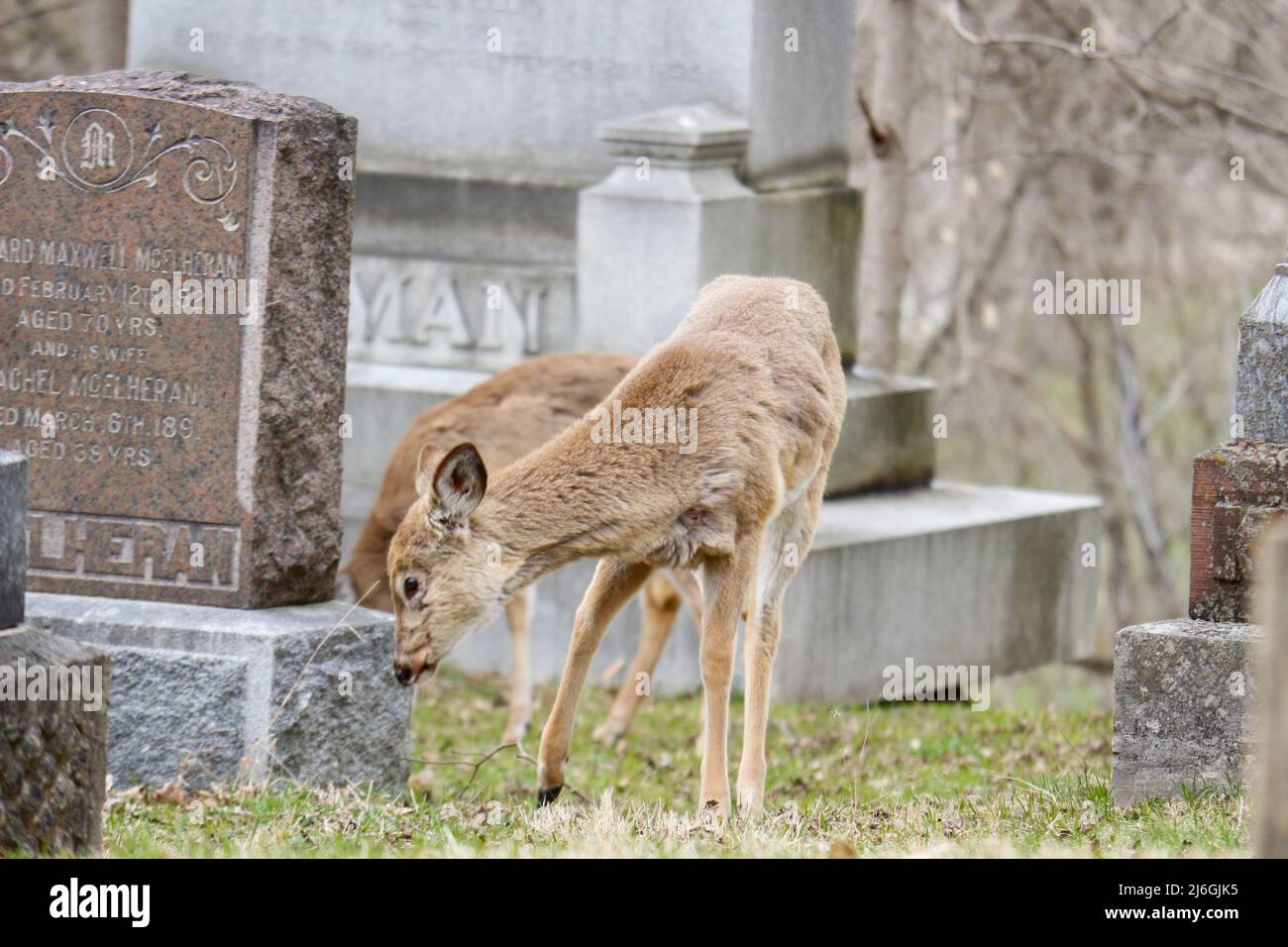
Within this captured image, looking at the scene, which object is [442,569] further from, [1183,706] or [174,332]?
[1183,706]

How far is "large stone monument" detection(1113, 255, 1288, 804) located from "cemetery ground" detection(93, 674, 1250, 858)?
0.57 feet

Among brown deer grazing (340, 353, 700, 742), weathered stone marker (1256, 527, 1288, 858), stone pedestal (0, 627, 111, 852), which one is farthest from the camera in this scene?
brown deer grazing (340, 353, 700, 742)

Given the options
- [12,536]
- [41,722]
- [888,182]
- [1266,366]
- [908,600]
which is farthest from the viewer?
[888,182]

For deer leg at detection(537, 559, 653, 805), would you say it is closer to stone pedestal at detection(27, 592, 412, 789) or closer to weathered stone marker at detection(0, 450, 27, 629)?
stone pedestal at detection(27, 592, 412, 789)

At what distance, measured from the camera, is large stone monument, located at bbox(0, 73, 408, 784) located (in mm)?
7785

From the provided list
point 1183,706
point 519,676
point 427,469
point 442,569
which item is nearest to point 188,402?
point 427,469

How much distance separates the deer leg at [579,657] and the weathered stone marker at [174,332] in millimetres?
1251

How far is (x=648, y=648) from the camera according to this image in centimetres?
1062

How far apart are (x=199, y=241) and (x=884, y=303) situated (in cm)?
787

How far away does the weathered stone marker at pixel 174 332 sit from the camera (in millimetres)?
7789

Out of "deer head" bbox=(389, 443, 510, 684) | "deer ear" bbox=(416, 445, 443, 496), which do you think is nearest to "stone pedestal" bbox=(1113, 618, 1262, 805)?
"deer head" bbox=(389, 443, 510, 684)

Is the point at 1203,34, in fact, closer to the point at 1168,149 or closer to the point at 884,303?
the point at 1168,149

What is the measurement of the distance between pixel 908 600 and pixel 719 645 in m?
4.84
